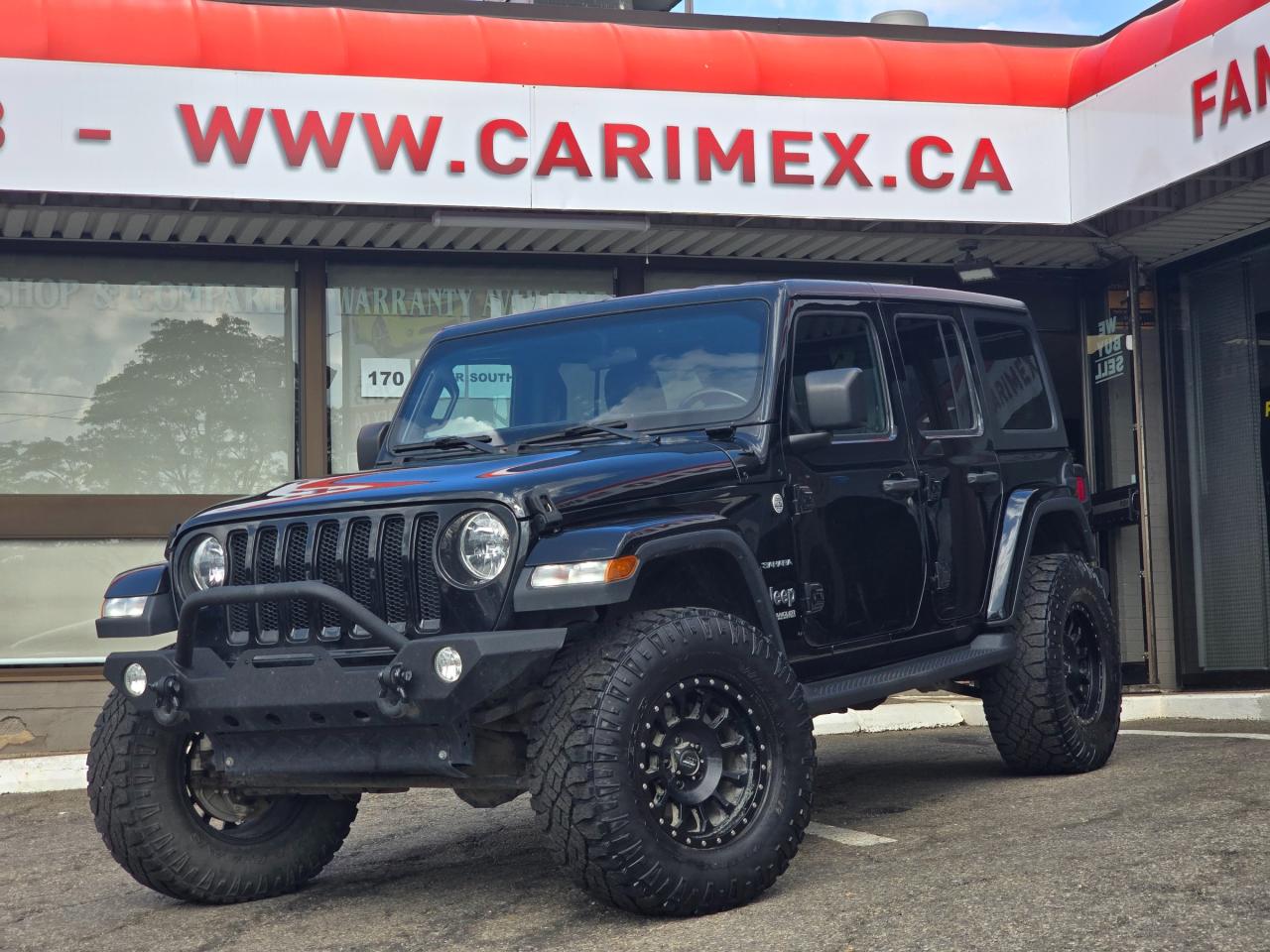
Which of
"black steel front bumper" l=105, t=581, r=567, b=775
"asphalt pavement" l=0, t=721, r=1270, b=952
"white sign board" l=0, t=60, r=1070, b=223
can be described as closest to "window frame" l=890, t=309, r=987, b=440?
"asphalt pavement" l=0, t=721, r=1270, b=952

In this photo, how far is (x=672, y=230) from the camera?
11531mm

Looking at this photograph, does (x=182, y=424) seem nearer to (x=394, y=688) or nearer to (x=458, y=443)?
(x=458, y=443)

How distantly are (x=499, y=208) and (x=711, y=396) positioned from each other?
545 centimetres

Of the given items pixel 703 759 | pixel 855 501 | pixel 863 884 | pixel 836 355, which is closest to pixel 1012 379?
pixel 836 355

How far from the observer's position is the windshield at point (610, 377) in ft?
18.4

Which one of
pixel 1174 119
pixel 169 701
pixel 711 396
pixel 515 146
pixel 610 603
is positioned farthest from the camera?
pixel 515 146

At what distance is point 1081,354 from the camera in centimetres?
1354

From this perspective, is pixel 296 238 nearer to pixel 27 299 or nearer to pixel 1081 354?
pixel 27 299

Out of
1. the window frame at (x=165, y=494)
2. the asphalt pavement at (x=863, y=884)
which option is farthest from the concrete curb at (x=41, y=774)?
the window frame at (x=165, y=494)

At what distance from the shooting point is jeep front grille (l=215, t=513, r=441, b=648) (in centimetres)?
459

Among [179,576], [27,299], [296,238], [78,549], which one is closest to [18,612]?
[78,549]

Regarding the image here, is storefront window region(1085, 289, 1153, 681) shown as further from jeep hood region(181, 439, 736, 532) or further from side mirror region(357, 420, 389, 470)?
jeep hood region(181, 439, 736, 532)

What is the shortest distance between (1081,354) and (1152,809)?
835 cm

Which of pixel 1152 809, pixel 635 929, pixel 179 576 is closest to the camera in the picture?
pixel 635 929
